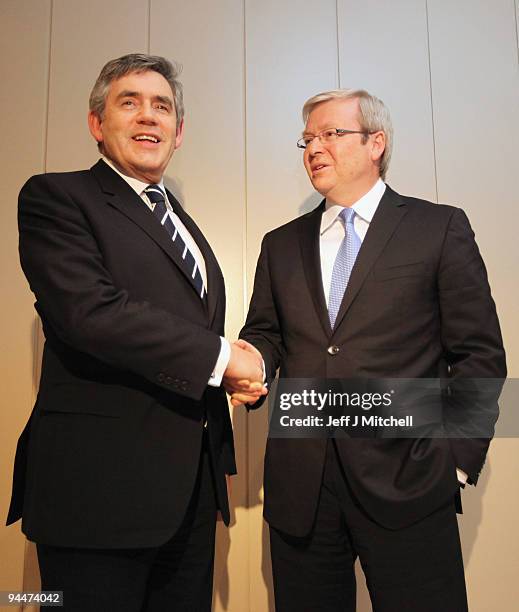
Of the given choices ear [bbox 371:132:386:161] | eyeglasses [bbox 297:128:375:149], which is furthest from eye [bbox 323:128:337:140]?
ear [bbox 371:132:386:161]

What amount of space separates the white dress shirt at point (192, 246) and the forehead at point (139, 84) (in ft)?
0.63

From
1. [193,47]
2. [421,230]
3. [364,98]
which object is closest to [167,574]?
[421,230]

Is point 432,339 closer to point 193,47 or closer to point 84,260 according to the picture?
point 84,260

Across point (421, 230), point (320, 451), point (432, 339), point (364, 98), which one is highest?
point (364, 98)

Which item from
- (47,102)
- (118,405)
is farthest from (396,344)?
(47,102)

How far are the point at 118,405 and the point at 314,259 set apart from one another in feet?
2.26

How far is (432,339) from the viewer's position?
1.40m

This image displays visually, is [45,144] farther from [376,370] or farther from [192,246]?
[376,370]

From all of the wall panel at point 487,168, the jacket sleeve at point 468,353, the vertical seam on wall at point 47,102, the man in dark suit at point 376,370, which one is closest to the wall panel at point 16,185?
the vertical seam on wall at point 47,102

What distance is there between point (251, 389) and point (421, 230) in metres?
0.62

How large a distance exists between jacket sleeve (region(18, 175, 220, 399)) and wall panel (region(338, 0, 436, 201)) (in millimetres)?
1334

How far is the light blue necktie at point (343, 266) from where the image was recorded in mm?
1432

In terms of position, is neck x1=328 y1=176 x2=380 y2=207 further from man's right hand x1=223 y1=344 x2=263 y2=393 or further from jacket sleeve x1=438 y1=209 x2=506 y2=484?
man's right hand x1=223 y1=344 x2=263 y2=393

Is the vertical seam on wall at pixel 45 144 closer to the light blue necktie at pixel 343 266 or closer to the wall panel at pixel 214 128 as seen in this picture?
the wall panel at pixel 214 128
